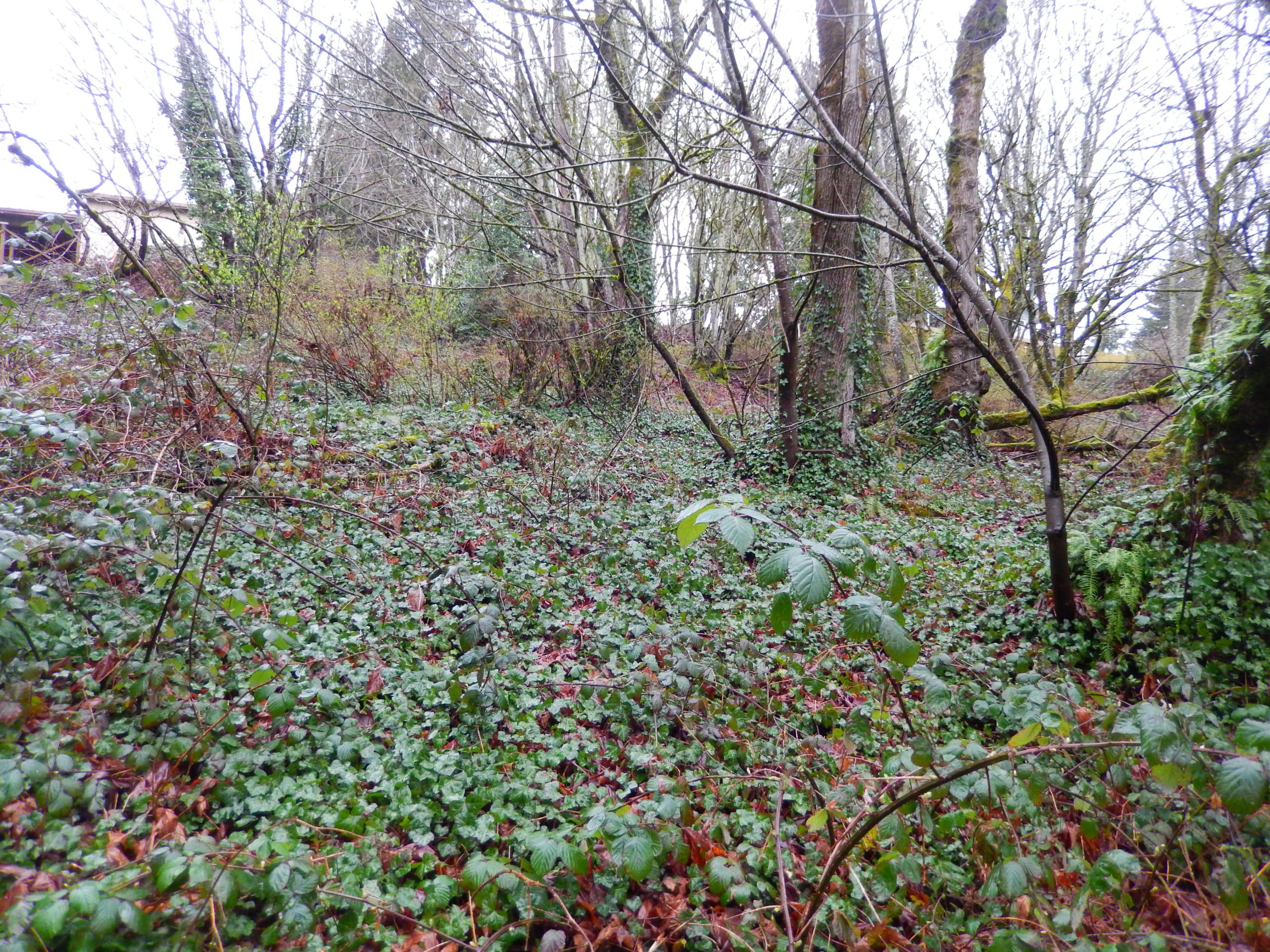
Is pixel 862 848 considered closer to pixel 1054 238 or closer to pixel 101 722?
pixel 101 722

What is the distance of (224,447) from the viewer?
7.28 ft

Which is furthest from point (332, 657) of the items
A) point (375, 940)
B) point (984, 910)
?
point (984, 910)

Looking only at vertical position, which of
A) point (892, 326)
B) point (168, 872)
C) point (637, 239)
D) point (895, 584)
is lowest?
point (168, 872)

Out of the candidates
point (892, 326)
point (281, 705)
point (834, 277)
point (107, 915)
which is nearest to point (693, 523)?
point (107, 915)

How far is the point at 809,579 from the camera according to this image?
1.37m

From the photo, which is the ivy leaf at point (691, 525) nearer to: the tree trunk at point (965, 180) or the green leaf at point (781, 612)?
the green leaf at point (781, 612)

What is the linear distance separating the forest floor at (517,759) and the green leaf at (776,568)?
0.64 ft

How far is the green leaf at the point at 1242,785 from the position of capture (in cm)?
112

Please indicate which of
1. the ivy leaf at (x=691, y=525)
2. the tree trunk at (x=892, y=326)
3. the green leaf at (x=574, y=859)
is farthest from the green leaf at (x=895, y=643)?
the tree trunk at (x=892, y=326)

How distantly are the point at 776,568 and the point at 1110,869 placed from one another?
1.27 m

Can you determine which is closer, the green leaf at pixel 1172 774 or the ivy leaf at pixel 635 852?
the green leaf at pixel 1172 774

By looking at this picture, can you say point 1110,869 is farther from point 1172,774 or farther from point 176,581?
point 176,581

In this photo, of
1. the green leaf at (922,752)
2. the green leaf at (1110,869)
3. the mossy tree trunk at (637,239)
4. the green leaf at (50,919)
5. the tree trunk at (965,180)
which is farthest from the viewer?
the tree trunk at (965,180)

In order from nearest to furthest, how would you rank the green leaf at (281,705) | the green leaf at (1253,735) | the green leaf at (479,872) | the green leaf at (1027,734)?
the green leaf at (1253,735)
the green leaf at (1027,734)
the green leaf at (479,872)
the green leaf at (281,705)
